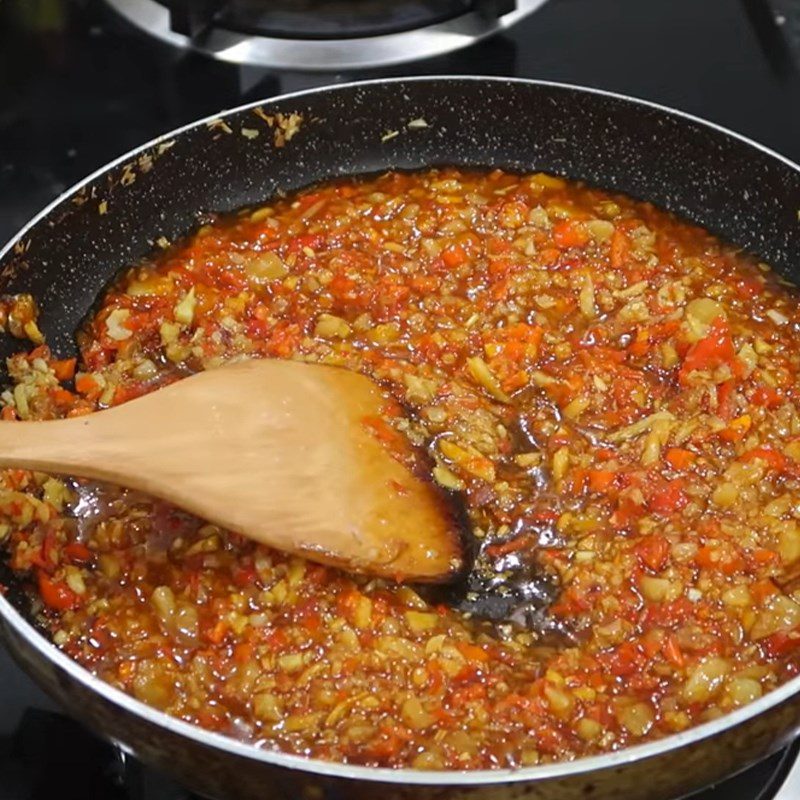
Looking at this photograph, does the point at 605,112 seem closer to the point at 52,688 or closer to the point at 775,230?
the point at 775,230

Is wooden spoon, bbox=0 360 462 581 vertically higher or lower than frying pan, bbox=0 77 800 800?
lower

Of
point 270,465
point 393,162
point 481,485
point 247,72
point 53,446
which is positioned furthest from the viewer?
point 247,72

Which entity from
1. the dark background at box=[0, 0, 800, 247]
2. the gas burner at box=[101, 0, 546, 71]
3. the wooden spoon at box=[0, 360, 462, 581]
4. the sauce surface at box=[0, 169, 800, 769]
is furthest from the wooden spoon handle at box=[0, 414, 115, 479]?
the gas burner at box=[101, 0, 546, 71]

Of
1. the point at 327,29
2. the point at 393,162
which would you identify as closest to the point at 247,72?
the point at 327,29

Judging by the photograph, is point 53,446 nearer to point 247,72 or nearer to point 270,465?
point 270,465

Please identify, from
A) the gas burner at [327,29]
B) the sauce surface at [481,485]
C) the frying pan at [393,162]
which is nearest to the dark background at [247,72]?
the gas burner at [327,29]

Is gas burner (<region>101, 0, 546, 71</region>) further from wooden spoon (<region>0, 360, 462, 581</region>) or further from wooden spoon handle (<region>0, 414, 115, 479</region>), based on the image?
wooden spoon handle (<region>0, 414, 115, 479</region>)

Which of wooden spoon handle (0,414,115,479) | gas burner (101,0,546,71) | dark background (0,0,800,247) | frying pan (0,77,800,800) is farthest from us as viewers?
gas burner (101,0,546,71)
